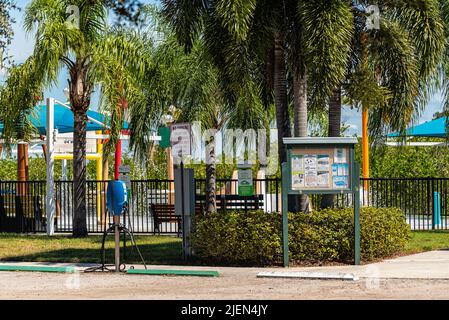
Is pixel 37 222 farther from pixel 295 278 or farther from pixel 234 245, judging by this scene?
pixel 295 278

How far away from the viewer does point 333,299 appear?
11641 mm

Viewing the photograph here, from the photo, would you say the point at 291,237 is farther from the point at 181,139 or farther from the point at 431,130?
the point at 431,130

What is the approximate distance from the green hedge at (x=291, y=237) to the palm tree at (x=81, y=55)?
6.76 metres

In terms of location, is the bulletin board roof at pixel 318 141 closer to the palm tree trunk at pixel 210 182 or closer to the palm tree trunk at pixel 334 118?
the palm tree trunk at pixel 334 118

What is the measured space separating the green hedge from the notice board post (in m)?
0.44

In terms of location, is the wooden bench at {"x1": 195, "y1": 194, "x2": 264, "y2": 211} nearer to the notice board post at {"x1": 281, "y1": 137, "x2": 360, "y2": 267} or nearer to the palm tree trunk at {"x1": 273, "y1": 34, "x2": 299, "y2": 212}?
the palm tree trunk at {"x1": 273, "y1": 34, "x2": 299, "y2": 212}

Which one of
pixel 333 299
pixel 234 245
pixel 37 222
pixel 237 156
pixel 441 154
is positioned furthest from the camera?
pixel 441 154

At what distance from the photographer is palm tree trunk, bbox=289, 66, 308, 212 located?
1706cm

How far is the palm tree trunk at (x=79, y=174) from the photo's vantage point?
75.5ft

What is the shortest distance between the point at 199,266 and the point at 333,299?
4591 millimetres

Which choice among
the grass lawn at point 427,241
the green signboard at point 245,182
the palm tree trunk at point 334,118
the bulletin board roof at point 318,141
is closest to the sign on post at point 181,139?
the bulletin board roof at point 318,141

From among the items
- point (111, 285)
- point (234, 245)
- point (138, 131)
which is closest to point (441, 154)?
point (138, 131)

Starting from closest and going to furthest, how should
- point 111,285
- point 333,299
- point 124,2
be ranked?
point 333,299 < point 111,285 < point 124,2

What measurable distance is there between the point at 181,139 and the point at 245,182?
166 inches
